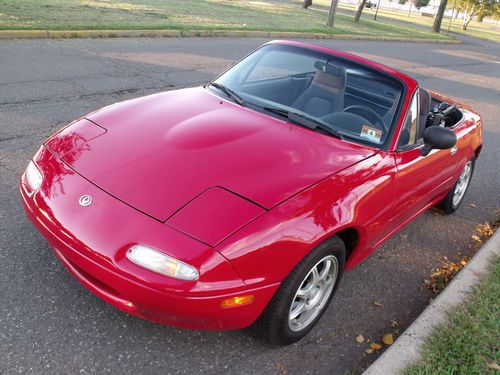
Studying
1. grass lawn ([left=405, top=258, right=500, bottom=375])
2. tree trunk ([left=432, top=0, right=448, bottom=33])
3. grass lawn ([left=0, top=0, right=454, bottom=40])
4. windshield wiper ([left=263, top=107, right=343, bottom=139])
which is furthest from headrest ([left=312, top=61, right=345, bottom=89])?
tree trunk ([left=432, top=0, right=448, bottom=33])

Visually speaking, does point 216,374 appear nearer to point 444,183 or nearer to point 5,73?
point 444,183

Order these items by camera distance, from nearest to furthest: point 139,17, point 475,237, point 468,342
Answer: point 468,342 < point 475,237 < point 139,17

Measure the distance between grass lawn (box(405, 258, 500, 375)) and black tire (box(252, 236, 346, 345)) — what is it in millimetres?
643

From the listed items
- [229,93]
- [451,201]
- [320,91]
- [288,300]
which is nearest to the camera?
[288,300]

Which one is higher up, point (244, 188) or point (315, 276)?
point (244, 188)

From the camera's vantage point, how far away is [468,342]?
8.76 ft

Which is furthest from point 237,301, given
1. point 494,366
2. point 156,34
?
point 156,34

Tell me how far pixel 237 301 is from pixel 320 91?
186cm

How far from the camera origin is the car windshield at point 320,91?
10.5 ft

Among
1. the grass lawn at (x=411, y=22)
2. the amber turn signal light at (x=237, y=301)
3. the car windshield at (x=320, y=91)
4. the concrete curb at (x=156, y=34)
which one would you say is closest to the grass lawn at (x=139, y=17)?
the concrete curb at (x=156, y=34)

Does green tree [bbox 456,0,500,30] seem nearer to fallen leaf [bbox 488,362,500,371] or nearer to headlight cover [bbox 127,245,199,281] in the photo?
fallen leaf [bbox 488,362,500,371]

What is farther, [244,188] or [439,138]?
[439,138]

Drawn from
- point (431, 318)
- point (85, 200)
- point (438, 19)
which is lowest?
point (438, 19)

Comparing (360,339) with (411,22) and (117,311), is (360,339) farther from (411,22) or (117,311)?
(411,22)
